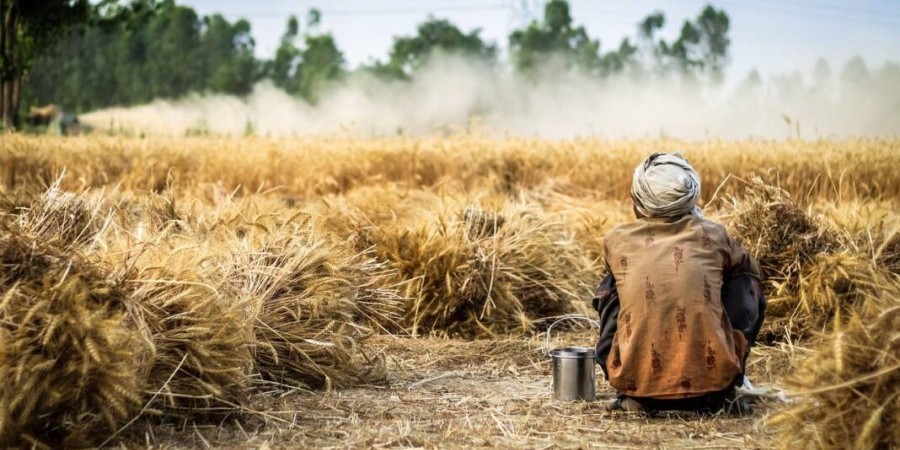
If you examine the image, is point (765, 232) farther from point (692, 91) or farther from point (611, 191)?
point (692, 91)

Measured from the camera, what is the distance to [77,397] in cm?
331

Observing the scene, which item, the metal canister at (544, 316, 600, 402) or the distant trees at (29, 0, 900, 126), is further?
the distant trees at (29, 0, 900, 126)

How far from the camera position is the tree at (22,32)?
867 inches

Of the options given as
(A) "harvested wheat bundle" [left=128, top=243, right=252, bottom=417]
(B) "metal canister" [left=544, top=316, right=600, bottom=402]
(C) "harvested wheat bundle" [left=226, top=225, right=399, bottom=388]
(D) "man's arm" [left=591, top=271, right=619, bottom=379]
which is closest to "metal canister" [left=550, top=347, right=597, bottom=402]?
(B) "metal canister" [left=544, top=316, right=600, bottom=402]

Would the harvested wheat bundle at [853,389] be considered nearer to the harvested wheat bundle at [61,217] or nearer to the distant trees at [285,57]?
the harvested wheat bundle at [61,217]

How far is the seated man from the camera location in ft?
12.9

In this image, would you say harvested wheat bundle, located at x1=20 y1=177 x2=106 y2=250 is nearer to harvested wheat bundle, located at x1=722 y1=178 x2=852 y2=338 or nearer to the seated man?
the seated man

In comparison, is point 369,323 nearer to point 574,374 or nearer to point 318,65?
point 574,374

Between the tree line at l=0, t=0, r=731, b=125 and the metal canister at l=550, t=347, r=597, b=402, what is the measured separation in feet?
175

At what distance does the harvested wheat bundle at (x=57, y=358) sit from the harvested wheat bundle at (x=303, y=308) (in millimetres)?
935

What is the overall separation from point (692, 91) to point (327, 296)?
52752 millimetres

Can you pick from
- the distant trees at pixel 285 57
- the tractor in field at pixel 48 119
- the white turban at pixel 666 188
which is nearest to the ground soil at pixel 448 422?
the white turban at pixel 666 188

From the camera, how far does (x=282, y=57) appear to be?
65.8 metres

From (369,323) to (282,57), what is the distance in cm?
6253
